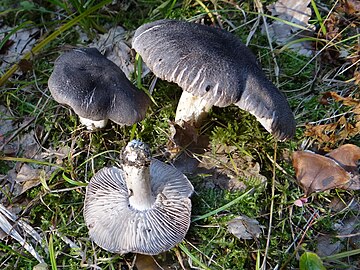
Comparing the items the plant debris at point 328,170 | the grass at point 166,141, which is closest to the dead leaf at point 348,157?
the plant debris at point 328,170

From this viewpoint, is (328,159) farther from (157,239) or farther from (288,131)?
(157,239)

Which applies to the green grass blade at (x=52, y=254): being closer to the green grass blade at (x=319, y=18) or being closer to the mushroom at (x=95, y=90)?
the mushroom at (x=95, y=90)

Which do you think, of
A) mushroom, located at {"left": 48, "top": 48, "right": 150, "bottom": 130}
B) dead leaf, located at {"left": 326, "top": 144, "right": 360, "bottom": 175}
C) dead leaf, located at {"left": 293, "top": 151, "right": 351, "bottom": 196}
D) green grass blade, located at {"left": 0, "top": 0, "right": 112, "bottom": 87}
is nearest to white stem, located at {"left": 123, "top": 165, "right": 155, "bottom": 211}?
mushroom, located at {"left": 48, "top": 48, "right": 150, "bottom": 130}

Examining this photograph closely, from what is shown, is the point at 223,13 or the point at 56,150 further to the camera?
the point at 223,13

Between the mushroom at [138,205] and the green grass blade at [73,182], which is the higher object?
the mushroom at [138,205]

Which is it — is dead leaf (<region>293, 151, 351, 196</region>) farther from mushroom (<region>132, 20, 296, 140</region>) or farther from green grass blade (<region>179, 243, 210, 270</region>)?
green grass blade (<region>179, 243, 210, 270</region>)

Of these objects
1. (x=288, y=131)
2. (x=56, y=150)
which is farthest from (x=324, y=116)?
(x=56, y=150)
